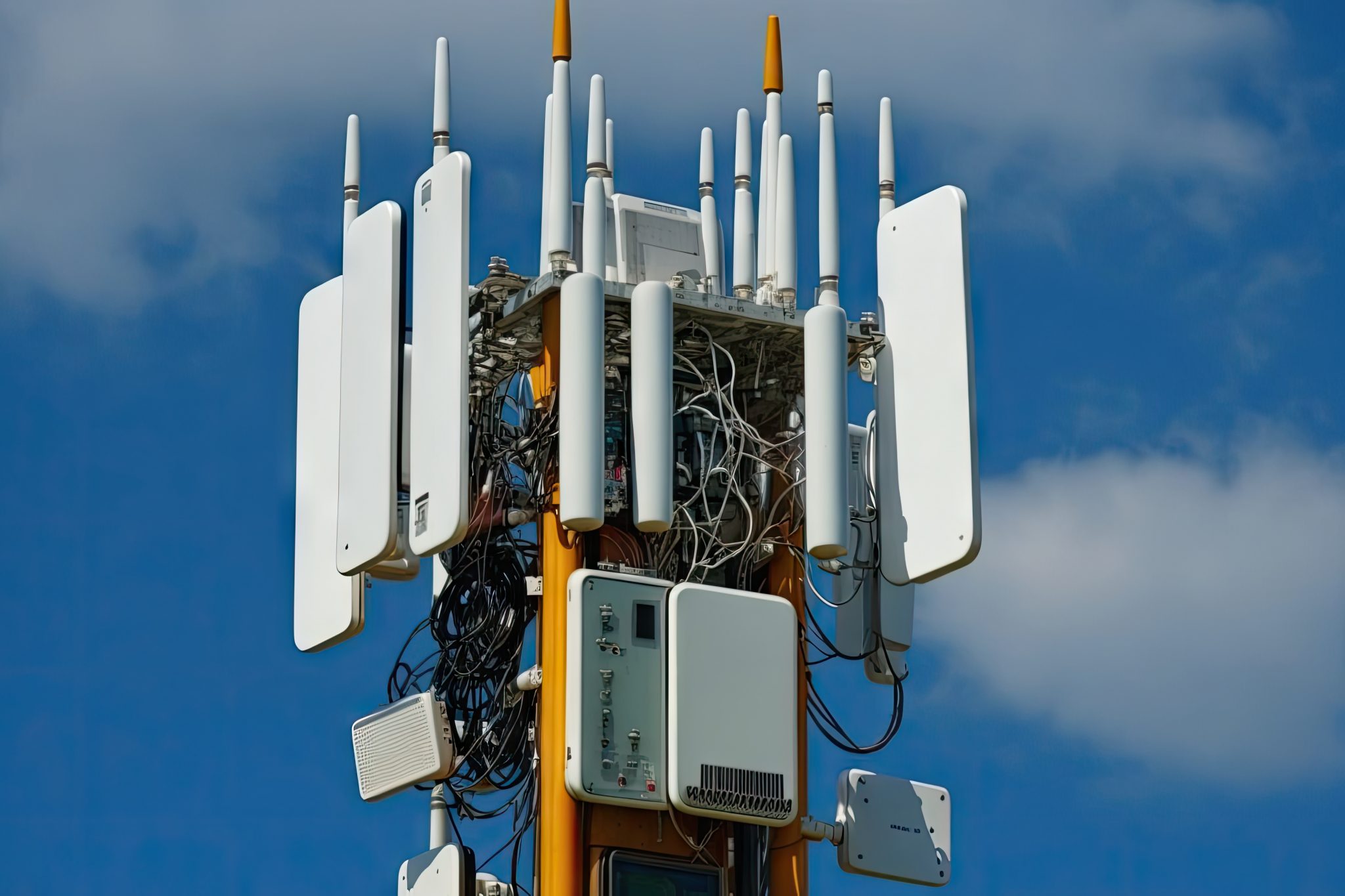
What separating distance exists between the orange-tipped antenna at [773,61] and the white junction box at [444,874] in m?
5.68

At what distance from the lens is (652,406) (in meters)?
18.5

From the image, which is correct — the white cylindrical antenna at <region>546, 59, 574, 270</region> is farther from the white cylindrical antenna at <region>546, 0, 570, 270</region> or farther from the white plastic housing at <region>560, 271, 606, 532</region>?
the white plastic housing at <region>560, 271, 606, 532</region>

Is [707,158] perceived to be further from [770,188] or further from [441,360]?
[441,360]

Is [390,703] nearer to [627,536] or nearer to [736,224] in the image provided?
[627,536]

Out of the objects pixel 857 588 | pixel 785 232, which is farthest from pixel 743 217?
pixel 857 588

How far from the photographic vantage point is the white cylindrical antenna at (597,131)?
63.2ft

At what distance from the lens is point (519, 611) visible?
1955cm

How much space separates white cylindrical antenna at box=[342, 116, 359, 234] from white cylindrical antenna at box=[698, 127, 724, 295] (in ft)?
8.02

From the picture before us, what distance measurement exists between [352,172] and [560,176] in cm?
233

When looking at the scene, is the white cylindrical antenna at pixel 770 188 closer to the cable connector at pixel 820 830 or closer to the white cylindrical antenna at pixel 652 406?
the white cylindrical antenna at pixel 652 406

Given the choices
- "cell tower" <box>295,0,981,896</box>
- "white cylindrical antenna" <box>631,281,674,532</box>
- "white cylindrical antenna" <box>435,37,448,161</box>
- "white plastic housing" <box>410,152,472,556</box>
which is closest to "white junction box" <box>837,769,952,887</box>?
"cell tower" <box>295,0,981,896</box>

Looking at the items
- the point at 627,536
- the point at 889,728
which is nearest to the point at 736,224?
the point at 627,536

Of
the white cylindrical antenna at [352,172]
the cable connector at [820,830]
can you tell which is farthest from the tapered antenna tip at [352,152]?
the cable connector at [820,830]

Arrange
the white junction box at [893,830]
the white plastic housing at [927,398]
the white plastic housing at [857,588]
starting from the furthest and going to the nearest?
the white plastic housing at [857,588], the white junction box at [893,830], the white plastic housing at [927,398]
